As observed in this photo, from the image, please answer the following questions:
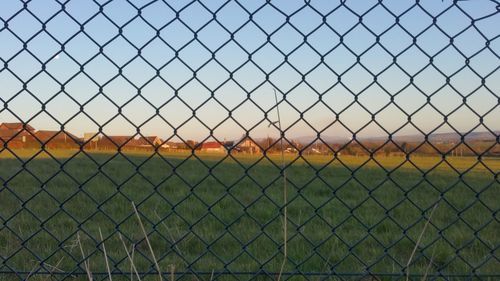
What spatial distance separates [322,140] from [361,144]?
21 cm

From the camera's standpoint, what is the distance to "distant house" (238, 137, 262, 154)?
292cm

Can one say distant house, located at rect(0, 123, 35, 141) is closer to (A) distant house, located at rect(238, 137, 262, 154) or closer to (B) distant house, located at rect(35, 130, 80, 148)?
(B) distant house, located at rect(35, 130, 80, 148)

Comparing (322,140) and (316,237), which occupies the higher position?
(322,140)

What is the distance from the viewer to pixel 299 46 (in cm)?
273

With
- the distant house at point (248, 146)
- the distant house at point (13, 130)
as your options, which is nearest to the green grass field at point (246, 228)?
the distant house at point (248, 146)

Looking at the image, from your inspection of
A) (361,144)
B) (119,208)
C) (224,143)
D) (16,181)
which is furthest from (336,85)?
(16,181)

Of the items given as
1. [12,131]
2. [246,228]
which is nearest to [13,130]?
[12,131]

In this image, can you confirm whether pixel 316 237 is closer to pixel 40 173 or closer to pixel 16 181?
pixel 16 181

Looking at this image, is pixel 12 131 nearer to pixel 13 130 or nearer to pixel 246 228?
pixel 13 130

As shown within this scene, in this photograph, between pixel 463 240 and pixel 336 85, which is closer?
pixel 336 85

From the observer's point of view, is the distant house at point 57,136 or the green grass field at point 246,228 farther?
the green grass field at point 246,228

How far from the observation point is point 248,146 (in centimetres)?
296

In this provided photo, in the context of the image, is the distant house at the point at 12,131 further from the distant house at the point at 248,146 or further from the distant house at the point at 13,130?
the distant house at the point at 248,146

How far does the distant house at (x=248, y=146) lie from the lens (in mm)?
2916
